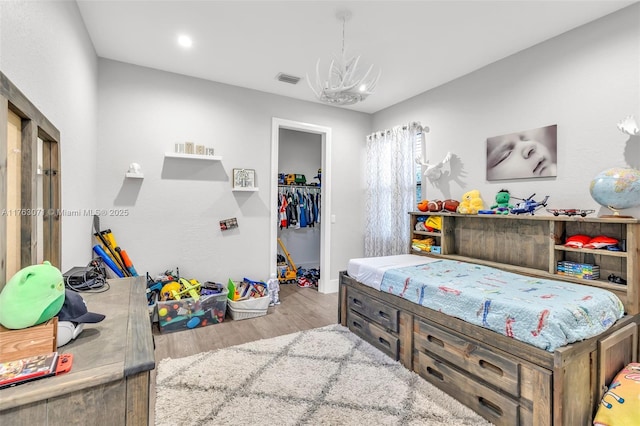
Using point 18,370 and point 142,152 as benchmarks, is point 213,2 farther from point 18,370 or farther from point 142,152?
point 18,370

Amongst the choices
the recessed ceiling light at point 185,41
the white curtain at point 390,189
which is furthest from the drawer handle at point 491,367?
the recessed ceiling light at point 185,41

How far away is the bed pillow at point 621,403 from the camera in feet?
5.18

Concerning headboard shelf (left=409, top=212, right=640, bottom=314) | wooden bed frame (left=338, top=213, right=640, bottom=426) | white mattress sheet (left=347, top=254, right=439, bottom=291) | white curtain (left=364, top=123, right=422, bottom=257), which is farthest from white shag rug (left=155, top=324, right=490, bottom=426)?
white curtain (left=364, top=123, right=422, bottom=257)

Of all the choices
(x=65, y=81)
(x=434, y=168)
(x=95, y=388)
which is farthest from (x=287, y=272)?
(x=95, y=388)

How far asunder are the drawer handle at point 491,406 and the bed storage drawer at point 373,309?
2.41 feet

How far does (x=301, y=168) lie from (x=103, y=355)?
200 inches

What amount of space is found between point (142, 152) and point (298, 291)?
2773 mm

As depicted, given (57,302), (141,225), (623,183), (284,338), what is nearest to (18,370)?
(57,302)

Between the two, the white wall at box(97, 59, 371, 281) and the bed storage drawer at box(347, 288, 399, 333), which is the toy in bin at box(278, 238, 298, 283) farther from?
the bed storage drawer at box(347, 288, 399, 333)

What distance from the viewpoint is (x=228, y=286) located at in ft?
12.2

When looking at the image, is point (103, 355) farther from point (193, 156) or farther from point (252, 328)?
point (193, 156)

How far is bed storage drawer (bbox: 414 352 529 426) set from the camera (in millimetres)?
1724

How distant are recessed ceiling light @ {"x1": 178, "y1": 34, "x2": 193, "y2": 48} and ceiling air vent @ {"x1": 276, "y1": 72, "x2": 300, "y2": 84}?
0.99 m

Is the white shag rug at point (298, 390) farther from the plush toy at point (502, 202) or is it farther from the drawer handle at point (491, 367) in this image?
the plush toy at point (502, 202)
